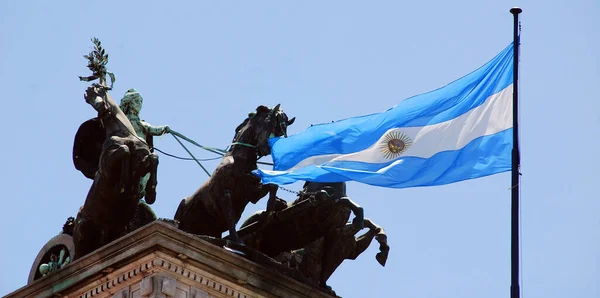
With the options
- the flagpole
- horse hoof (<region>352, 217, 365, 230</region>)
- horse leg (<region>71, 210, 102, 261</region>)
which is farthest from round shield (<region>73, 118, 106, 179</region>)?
the flagpole

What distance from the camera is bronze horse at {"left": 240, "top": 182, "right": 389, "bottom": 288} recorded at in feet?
110

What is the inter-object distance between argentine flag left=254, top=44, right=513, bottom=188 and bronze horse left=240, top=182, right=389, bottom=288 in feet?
1.98

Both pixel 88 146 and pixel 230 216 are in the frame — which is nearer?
pixel 230 216

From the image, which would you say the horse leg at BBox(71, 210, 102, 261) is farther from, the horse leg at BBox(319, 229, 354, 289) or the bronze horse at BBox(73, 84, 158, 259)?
the horse leg at BBox(319, 229, 354, 289)

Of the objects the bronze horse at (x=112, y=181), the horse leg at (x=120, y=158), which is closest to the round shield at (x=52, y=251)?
the bronze horse at (x=112, y=181)

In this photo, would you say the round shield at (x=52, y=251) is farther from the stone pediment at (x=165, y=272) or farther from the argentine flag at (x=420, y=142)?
the argentine flag at (x=420, y=142)

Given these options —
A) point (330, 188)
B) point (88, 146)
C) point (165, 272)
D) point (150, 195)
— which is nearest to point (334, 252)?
point (330, 188)

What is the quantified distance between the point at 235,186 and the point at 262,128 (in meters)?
1.18

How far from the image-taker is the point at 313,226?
33688mm

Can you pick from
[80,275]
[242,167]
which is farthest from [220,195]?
[80,275]

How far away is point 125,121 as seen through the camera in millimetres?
33031

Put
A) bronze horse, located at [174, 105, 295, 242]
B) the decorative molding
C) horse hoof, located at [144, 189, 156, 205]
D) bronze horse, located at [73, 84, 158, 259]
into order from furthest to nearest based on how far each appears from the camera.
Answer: horse hoof, located at [144, 189, 156, 205]
bronze horse, located at [174, 105, 295, 242]
bronze horse, located at [73, 84, 158, 259]
the decorative molding

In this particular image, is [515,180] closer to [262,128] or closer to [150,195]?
[262,128]

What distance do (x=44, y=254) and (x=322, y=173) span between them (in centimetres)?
500
